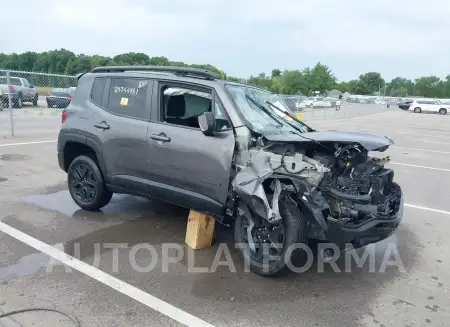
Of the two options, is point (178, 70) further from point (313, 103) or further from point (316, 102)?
point (316, 102)

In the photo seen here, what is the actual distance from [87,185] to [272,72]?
328 feet

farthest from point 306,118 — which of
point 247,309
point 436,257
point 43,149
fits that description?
point 247,309

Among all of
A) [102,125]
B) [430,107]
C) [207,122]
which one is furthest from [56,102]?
[430,107]

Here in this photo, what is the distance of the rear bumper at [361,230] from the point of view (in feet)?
11.7

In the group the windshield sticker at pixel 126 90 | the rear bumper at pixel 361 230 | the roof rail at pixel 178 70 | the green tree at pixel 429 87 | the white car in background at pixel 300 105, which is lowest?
the rear bumper at pixel 361 230

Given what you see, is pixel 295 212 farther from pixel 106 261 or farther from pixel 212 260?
pixel 106 261

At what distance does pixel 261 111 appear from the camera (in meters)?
4.69

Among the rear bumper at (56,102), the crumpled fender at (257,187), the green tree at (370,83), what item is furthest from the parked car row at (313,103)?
the green tree at (370,83)

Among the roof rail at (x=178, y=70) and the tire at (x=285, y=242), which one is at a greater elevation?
the roof rail at (x=178, y=70)

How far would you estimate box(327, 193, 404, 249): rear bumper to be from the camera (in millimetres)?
3568

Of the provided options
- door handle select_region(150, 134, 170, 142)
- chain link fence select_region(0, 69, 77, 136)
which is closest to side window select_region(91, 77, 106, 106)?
door handle select_region(150, 134, 170, 142)

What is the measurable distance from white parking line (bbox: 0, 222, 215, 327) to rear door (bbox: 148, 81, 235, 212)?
111 centimetres

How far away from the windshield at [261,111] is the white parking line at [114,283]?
1.86 meters

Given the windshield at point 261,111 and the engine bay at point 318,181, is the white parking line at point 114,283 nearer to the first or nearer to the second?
the engine bay at point 318,181
